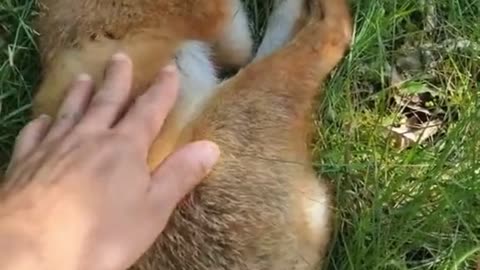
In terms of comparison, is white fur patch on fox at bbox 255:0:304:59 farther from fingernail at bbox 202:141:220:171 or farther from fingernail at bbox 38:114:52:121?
fingernail at bbox 38:114:52:121

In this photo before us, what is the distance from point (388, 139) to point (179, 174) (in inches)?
36.8

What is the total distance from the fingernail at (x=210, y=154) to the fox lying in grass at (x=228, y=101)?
0.06 metres

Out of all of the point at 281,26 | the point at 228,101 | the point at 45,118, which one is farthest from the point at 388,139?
the point at 45,118

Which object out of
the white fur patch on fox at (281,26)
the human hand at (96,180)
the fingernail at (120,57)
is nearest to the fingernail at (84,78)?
the human hand at (96,180)

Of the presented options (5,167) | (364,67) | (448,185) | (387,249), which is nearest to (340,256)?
(387,249)

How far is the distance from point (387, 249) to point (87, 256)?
3.51 feet

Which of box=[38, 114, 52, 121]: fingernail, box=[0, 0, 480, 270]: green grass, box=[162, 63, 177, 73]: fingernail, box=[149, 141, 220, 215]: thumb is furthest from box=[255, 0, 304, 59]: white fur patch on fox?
box=[38, 114, 52, 121]: fingernail

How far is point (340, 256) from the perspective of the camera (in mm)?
3379

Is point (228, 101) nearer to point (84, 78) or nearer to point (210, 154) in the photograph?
point (210, 154)

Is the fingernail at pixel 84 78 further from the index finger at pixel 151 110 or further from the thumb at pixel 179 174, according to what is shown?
the thumb at pixel 179 174

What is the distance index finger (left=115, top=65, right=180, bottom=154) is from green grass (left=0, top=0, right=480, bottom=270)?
627mm

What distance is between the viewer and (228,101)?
3199 mm

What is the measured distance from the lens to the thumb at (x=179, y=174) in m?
2.89

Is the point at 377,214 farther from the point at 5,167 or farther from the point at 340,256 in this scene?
the point at 5,167
